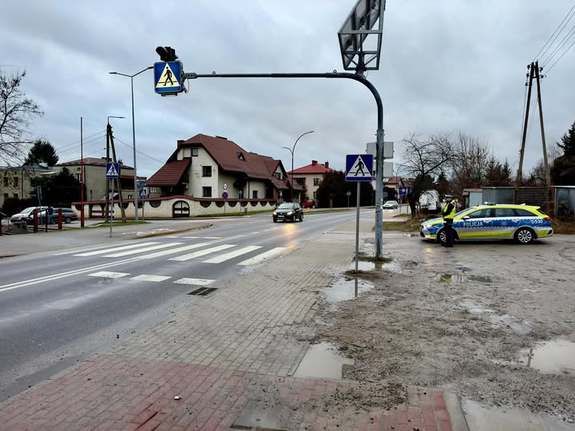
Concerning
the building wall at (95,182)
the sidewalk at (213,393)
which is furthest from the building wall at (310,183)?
the sidewalk at (213,393)

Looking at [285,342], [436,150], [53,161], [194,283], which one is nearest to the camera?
[285,342]

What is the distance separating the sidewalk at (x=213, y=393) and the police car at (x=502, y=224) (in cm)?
1230

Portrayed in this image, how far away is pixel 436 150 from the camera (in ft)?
115

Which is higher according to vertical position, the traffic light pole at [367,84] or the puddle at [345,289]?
the traffic light pole at [367,84]

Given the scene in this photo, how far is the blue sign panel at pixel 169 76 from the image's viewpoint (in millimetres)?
10805

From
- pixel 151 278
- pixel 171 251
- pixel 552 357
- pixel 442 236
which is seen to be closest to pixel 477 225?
pixel 442 236

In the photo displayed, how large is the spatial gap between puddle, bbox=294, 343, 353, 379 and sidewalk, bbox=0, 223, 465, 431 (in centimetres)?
10

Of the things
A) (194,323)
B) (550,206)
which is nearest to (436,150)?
(550,206)

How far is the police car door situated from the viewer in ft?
52.0

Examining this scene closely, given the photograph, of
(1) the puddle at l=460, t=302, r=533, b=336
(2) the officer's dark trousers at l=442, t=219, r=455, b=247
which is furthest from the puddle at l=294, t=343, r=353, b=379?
(2) the officer's dark trousers at l=442, t=219, r=455, b=247

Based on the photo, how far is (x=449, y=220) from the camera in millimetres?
15453

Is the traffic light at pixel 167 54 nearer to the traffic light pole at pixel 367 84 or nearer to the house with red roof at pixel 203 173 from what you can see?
the traffic light pole at pixel 367 84

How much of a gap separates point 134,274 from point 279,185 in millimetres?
54481

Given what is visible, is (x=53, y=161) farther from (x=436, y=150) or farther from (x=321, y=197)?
(x=436, y=150)
